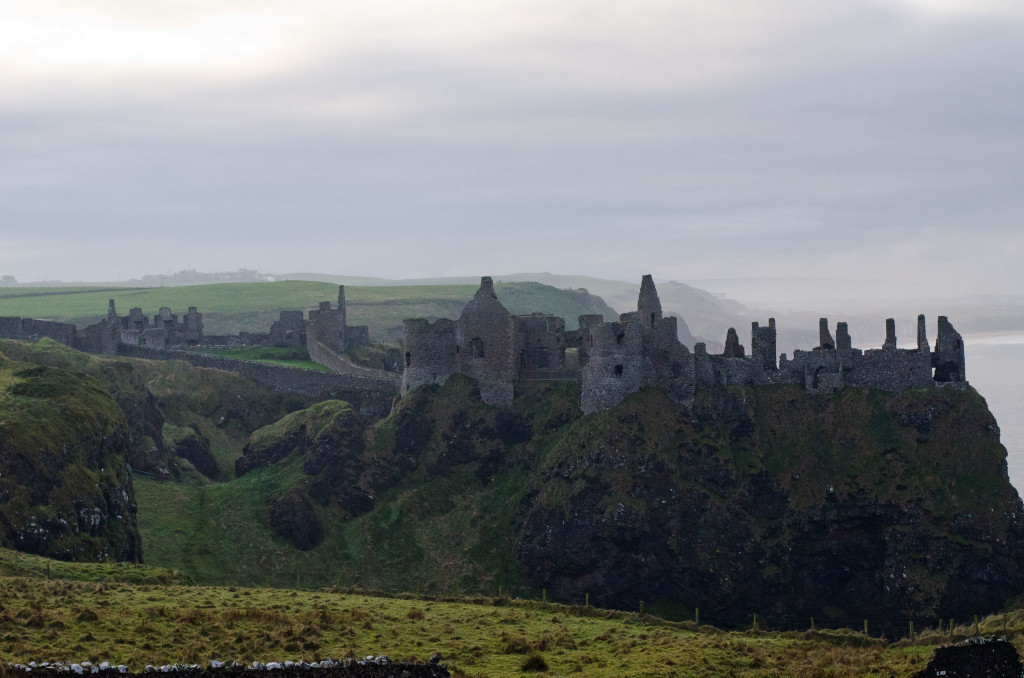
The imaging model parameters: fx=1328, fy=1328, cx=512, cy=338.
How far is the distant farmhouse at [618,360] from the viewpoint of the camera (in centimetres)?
7481

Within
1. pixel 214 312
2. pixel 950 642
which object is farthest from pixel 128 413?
pixel 214 312

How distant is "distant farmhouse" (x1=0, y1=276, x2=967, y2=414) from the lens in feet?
245

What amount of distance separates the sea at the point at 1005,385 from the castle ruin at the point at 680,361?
1444 centimetres

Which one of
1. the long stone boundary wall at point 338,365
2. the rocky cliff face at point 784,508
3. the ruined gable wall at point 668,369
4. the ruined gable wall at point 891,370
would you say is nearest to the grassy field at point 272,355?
the long stone boundary wall at point 338,365

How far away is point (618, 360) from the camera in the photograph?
74625mm

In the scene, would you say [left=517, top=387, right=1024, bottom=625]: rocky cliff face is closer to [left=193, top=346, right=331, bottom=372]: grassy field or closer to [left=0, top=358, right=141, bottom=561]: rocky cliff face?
[left=0, top=358, right=141, bottom=561]: rocky cliff face

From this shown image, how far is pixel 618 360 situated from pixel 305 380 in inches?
1196

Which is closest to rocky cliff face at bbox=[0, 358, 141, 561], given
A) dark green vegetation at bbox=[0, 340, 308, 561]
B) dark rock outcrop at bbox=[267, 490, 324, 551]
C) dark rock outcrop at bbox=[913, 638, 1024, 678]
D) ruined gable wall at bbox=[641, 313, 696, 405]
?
dark green vegetation at bbox=[0, 340, 308, 561]

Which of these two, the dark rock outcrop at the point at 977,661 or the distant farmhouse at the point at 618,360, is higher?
the distant farmhouse at the point at 618,360

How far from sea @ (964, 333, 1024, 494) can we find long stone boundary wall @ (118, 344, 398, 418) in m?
41.0

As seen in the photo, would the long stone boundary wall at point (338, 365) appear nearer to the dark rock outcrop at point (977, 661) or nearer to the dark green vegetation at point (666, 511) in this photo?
the dark green vegetation at point (666, 511)

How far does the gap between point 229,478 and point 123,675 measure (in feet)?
161

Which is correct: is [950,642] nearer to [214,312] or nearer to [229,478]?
[229,478]

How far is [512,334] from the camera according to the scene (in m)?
80.8
